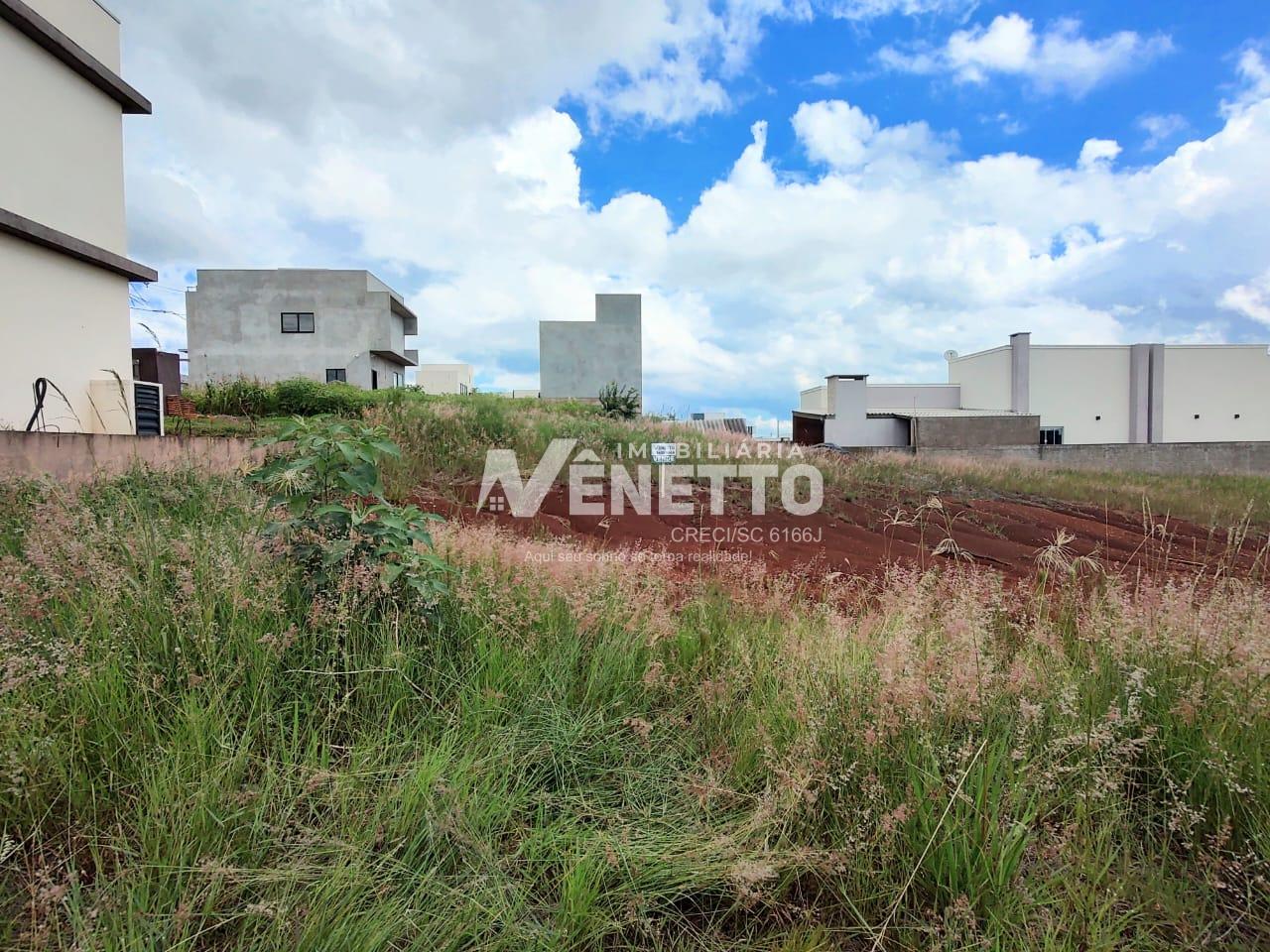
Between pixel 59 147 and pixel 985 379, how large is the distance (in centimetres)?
3163

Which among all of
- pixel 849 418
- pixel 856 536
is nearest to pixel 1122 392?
pixel 849 418

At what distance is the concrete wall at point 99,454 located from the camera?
4461 millimetres

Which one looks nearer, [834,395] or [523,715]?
[523,715]

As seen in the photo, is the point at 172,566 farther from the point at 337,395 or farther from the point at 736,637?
the point at 337,395

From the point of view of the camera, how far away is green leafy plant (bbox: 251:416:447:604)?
2256 mm

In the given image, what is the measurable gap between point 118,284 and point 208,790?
9564 millimetres

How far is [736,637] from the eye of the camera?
2570mm

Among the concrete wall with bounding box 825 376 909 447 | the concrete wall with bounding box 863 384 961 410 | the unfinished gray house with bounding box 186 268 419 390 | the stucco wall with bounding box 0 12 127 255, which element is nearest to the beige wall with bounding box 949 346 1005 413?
the concrete wall with bounding box 863 384 961 410

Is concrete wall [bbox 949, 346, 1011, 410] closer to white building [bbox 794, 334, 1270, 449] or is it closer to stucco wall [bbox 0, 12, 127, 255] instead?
white building [bbox 794, 334, 1270, 449]

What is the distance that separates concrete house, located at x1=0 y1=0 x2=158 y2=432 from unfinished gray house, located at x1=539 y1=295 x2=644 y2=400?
1046 inches

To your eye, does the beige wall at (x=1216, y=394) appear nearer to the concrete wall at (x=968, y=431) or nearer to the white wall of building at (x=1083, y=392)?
the white wall of building at (x=1083, y=392)

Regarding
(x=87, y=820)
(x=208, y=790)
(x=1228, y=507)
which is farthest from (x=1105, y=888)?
(x=1228, y=507)

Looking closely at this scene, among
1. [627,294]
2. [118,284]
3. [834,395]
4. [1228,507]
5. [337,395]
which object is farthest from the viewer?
[627,294]

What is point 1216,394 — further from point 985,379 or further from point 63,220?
point 63,220
